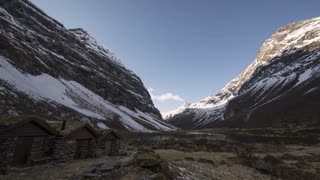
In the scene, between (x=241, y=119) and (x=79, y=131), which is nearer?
(x=79, y=131)

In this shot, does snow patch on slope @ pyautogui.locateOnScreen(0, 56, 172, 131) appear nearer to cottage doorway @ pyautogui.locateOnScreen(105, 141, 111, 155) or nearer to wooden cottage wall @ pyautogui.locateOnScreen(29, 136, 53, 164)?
cottage doorway @ pyautogui.locateOnScreen(105, 141, 111, 155)

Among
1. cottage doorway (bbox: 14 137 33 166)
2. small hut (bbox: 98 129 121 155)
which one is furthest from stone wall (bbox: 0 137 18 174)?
small hut (bbox: 98 129 121 155)

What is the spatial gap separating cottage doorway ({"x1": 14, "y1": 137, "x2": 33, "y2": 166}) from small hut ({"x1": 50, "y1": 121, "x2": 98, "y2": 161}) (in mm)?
3410

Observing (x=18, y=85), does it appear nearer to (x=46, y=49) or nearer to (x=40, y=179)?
(x=46, y=49)

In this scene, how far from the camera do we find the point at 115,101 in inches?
7446

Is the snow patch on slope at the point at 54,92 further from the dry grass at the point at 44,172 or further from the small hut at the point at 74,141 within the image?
the dry grass at the point at 44,172

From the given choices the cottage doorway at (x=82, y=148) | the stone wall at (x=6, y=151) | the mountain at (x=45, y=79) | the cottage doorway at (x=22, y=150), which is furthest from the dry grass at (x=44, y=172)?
the mountain at (x=45, y=79)

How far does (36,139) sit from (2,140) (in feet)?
14.5

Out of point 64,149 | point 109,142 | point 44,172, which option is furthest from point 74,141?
point 44,172

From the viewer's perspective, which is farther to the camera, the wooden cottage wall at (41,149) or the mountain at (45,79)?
the mountain at (45,79)

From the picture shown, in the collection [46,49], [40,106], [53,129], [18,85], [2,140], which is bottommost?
[2,140]

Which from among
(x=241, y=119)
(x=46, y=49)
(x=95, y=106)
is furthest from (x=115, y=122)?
(x=241, y=119)

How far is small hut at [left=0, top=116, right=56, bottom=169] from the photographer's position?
2531cm

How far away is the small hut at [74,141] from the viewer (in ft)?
104
